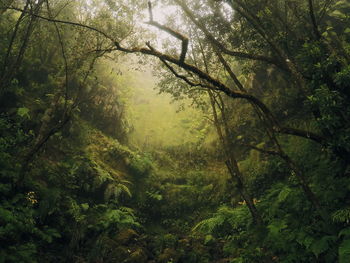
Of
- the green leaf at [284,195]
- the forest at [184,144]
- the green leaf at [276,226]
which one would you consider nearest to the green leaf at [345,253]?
the forest at [184,144]

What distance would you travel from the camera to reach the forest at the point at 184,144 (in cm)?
593

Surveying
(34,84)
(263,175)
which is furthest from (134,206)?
(34,84)

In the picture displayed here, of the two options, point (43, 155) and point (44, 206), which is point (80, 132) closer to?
point (43, 155)

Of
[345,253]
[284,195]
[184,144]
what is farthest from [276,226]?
[184,144]

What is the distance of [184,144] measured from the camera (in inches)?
597

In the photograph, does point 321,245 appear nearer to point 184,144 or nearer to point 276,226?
point 276,226

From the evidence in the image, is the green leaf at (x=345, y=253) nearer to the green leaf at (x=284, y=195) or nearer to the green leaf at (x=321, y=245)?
the green leaf at (x=321, y=245)

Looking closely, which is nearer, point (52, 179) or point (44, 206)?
point (44, 206)

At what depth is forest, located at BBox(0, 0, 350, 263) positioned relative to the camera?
5.93m

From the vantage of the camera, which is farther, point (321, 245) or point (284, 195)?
point (284, 195)

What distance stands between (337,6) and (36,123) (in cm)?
1255

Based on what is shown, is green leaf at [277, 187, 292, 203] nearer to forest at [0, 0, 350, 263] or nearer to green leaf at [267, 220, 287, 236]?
forest at [0, 0, 350, 263]

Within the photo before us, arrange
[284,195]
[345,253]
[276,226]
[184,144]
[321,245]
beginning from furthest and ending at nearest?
[184,144], [284,195], [276,226], [321,245], [345,253]

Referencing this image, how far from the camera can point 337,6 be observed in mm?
10969
